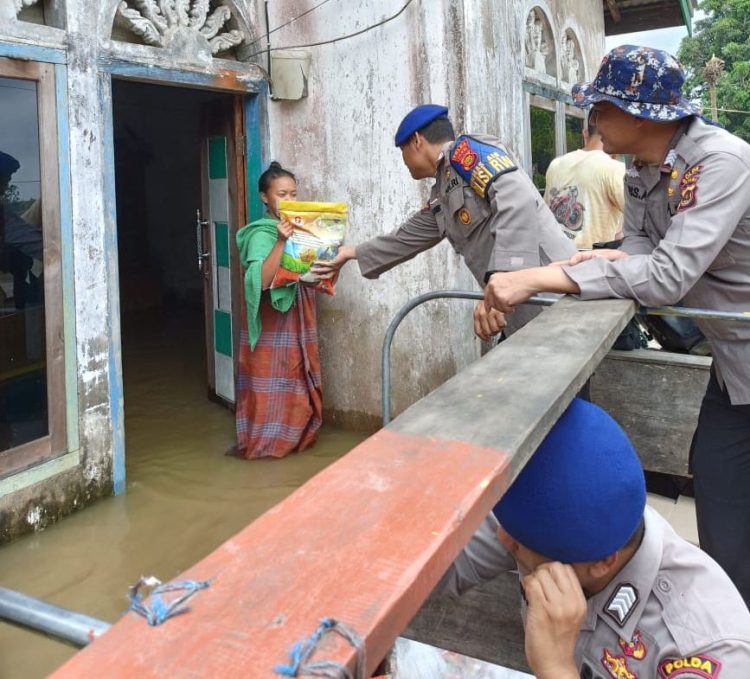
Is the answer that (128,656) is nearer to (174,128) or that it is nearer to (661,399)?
(661,399)

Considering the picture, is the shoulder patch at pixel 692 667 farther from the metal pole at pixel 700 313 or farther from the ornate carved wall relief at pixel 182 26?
the ornate carved wall relief at pixel 182 26

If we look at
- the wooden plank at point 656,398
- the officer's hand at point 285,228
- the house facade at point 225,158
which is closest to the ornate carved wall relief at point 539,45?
the house facade at point 225,158

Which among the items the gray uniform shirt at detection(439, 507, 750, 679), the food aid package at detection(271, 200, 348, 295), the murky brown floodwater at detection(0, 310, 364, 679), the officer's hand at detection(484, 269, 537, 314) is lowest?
the murky brown floodwater at detection(0, 310, 364, 679)

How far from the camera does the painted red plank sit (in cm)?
58

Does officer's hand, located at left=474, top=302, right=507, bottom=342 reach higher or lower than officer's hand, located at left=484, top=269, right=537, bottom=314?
lower

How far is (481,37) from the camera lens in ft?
15.4

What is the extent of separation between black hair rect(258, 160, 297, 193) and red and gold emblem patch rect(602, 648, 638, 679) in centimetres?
363

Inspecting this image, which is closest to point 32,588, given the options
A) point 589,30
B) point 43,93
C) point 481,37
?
point 43,93

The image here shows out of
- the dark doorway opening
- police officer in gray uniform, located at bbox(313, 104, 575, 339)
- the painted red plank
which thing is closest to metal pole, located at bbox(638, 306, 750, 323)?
police officer in gray uniform, located at bbox(313, 104, 575, 339)

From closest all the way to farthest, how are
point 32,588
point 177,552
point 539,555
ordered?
point 539,555 → point 32,588 → point 177,552

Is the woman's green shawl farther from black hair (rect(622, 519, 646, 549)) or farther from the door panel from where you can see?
black hair (rect(622, 519, 646, 549))

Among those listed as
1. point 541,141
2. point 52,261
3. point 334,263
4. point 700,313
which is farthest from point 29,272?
point 541,141

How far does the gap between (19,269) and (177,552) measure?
150cm

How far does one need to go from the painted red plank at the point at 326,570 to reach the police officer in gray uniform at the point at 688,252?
1025mm
